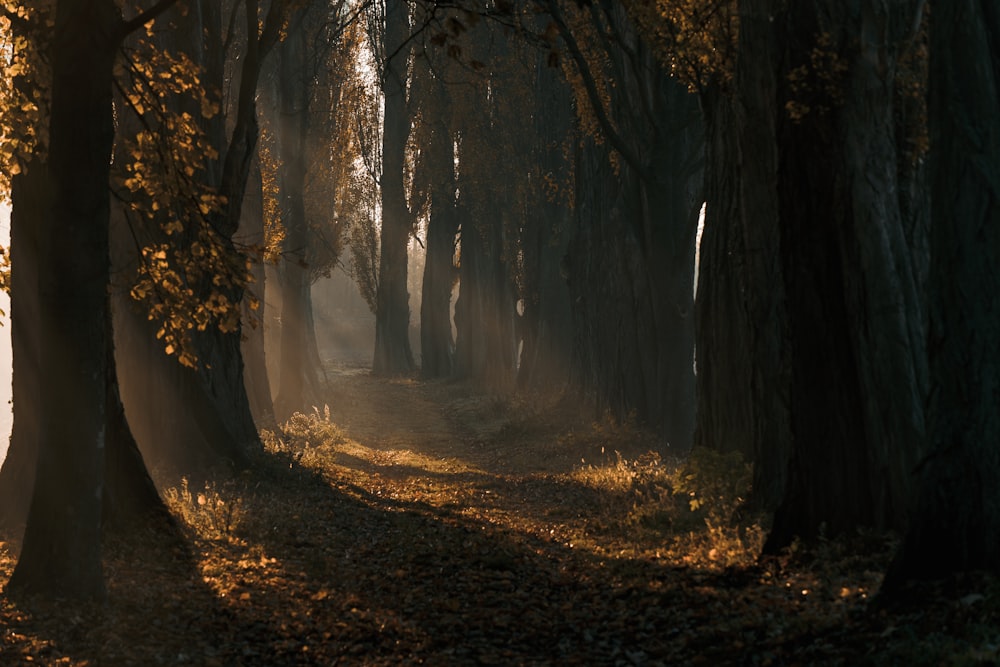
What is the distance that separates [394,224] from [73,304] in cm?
3093

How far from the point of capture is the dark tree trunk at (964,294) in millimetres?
5785

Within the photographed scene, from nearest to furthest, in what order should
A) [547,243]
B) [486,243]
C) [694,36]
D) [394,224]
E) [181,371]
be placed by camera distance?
[694,36], [181,371], [547,243], [486,243], [394,224]

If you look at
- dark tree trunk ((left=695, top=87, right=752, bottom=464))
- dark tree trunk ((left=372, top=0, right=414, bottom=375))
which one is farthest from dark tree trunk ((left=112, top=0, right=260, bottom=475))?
dark tree trunk ((left=372, top=0, right=414, bottom=375))

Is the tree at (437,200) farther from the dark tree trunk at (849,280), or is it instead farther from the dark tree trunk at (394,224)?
the dark tree trunk at (849,280)

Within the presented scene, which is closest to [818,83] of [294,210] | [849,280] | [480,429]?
[849,280]

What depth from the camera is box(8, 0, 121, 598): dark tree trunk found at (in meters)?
6.53

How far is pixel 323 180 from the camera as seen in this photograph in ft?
104

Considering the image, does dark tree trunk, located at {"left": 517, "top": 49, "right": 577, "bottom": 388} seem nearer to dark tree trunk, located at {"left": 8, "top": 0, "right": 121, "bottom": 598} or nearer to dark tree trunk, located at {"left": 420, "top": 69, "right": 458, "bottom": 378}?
dark tree trunk, located at {"left": 420, "top": 69, "right": 458, "bottom": 378}

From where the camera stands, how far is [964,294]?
5.80 meters

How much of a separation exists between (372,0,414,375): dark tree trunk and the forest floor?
22.6 m

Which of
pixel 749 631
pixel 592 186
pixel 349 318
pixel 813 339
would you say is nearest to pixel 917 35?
pixel 813 339

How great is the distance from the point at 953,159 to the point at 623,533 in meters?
5.90

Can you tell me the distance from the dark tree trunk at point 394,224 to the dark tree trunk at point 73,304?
83.3ft

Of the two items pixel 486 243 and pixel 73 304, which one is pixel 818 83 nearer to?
pixel 73 304
